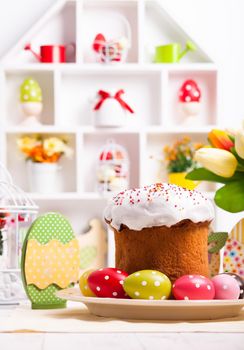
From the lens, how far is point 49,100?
11.0ft

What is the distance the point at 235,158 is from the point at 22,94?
7.54ft

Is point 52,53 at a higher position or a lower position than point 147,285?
higher

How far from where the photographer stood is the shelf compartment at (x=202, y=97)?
3373 mm

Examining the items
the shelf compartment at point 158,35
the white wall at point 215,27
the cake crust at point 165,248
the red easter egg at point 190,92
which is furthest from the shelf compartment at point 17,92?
the cake crust at point 165,248

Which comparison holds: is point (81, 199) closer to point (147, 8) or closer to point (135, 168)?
point (135, 168)

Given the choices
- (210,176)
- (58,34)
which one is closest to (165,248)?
(210,176)

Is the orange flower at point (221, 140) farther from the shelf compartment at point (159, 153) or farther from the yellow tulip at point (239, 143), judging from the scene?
the shelf compartment at point (159, 153)

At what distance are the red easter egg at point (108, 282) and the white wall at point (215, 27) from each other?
2.37 meters

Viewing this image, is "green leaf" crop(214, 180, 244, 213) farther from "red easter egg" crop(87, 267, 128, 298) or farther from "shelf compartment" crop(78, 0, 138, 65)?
"shelf compartment" crop(78, 0, 138, 65)

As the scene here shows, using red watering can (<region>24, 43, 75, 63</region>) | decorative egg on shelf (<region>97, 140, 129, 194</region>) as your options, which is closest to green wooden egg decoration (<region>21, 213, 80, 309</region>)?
decorative egg on shelf (<region>97, 140, 129, 194</region>)

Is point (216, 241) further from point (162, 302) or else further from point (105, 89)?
point (105, 89)

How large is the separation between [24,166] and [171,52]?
82 centimetres

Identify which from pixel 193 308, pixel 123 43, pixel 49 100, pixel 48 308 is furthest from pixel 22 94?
pixel 193 308

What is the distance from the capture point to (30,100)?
3.20 metres
